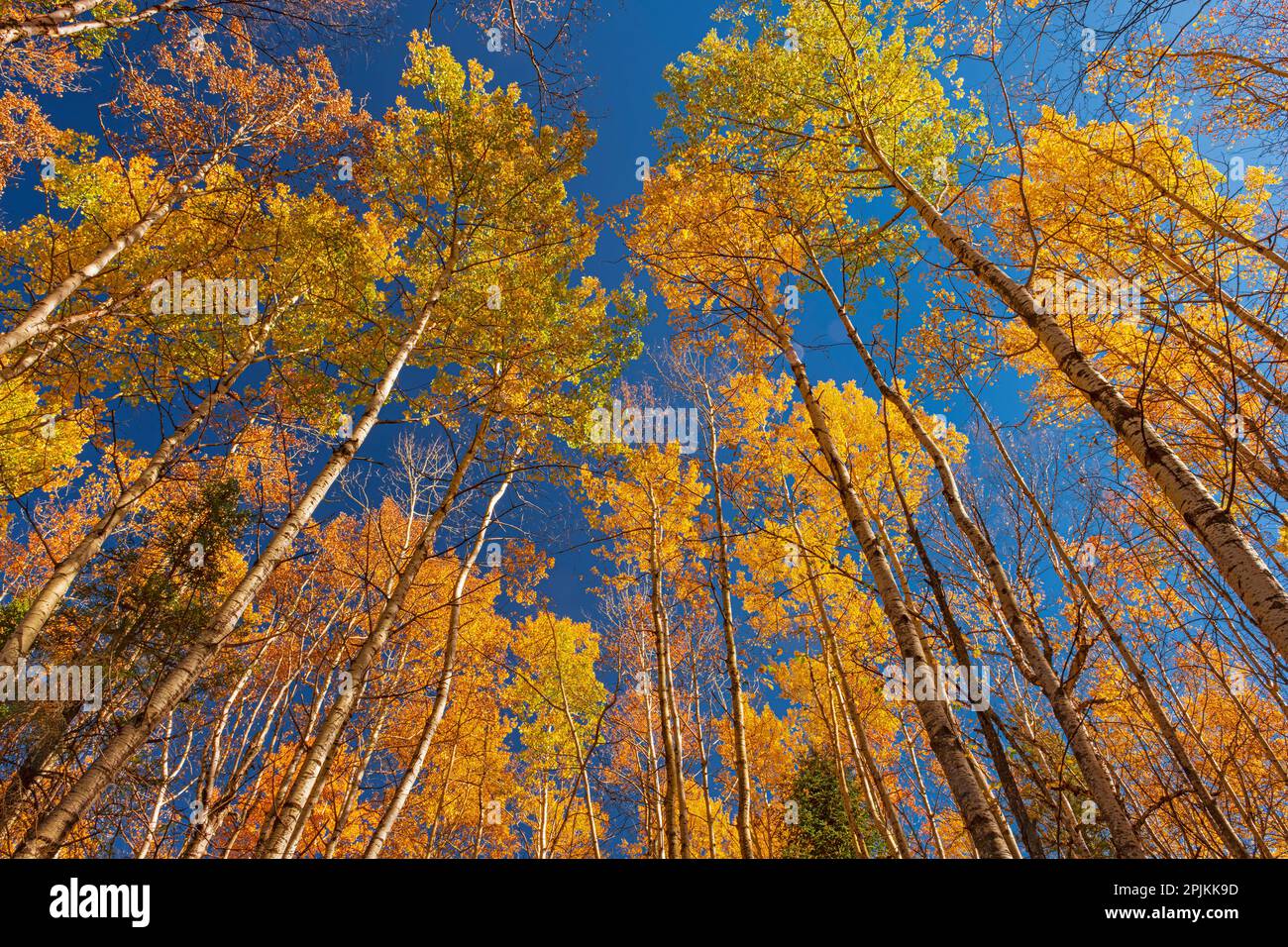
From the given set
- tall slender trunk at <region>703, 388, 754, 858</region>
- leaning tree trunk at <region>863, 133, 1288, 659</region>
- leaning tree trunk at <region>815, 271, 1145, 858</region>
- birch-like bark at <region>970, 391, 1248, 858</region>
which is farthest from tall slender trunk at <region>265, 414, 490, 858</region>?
birch-like bark at <region>970, 391, 1248, 858</region>

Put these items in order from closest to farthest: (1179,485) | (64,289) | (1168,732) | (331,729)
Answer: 1. (1179,485)
2. (331,729)
3. (1168,732)
4. (64,289)

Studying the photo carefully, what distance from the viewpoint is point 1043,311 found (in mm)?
3057

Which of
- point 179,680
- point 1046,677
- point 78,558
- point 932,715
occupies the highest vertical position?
point 78,558

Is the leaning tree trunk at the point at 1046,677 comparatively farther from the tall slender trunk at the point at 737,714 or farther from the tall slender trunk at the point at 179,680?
the tall slender trunk at the point at 179,680

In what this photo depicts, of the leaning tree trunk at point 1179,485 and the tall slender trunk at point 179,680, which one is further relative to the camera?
the tall slender trunk at point 179,680

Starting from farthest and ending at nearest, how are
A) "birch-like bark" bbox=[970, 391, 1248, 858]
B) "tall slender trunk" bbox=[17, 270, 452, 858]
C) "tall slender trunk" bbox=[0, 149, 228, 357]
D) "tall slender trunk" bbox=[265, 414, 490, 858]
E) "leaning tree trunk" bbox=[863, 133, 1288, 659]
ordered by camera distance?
"tall slender trunk" bbox=[0, 149, 228, 357] → "birch-like bark" bbox=[970, 391, 1248, 858] → "tall slender trunk" bbox=[265, 414, 490, 858] → "tall slender trunk" bbox=[17, 270, 452, 858] → "leaning tree trunk" bbox=[863, 133, 1288, 659]

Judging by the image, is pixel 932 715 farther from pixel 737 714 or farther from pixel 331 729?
pixel 331 729

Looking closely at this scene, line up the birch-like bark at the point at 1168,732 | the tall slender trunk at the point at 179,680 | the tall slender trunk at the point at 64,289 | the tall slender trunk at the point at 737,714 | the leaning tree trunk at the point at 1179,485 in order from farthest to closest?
the tall slender trunk at the point at 737,714
the tall slender trunk at the point at 64,289
the birch-like bark at the point at 1168,732
the tall slender trunk at the point at 179,680
the leaning tree trunk at the point at 1179,485

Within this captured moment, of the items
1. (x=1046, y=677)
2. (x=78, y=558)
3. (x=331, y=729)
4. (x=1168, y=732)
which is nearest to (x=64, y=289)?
(x=78, y=558)

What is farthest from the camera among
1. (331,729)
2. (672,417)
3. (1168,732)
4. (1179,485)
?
(672,417)

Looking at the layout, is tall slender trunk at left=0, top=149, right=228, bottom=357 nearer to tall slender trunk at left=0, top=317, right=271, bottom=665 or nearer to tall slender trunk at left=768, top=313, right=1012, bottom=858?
tall slender trunk at left=0, top=317, right=271, bottom=665

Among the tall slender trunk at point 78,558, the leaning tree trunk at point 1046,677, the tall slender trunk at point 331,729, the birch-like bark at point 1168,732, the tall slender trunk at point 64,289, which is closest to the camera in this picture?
the leaning tree trunk at point 1046,677

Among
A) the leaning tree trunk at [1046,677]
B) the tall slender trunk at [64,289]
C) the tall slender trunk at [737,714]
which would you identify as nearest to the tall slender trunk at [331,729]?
the tall slender trunk at [737,714]
